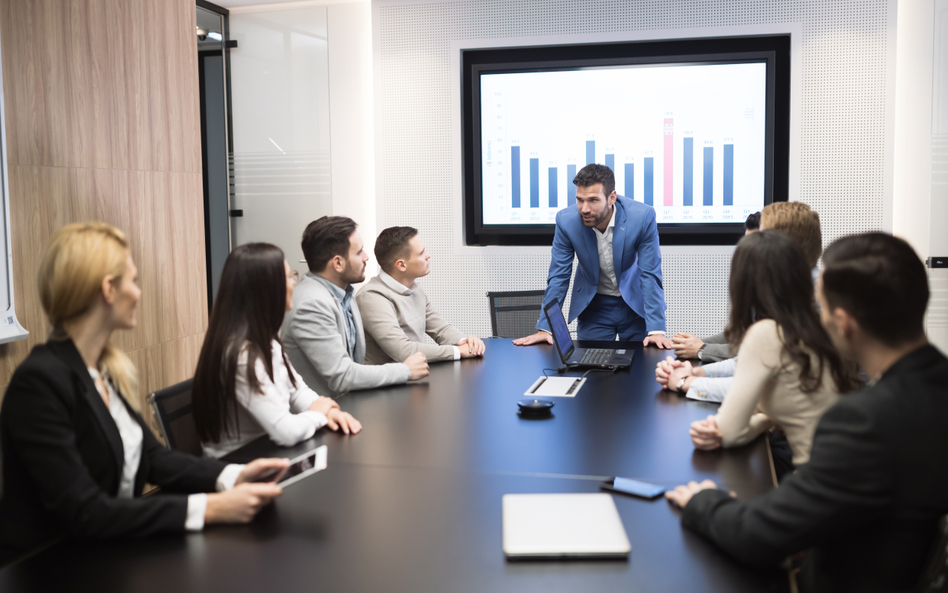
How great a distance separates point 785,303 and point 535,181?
3.91m

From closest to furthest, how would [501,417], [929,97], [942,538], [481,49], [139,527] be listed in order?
[942,538]
[139,527]
[501,417]
[929,97]
[481,49]

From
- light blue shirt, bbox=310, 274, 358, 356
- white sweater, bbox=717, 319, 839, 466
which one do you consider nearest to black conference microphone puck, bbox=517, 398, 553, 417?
white sweater, bbox=717, 319, 839, 466

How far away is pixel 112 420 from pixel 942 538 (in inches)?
57.9

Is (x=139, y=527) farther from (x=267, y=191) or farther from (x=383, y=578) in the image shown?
(x=267, y=191)

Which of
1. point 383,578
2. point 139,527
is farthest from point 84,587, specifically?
point 383,578

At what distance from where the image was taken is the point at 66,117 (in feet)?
11.1

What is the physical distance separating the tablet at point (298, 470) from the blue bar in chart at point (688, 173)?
4289 millimetres

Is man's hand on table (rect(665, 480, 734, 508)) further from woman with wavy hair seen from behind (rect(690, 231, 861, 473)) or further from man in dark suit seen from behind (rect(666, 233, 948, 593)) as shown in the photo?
woman with wavy hair seen from behind (rect(690, 231, 861, 473))

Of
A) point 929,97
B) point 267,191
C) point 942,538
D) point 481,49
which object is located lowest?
point 942,538

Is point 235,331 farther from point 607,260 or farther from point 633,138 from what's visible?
point 633,138

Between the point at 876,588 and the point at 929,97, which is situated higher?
the point at 929,97

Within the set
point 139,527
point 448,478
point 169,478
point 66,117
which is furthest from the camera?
point 66,117

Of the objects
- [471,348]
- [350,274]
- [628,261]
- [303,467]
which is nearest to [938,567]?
[303,467]

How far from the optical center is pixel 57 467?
1323mm
